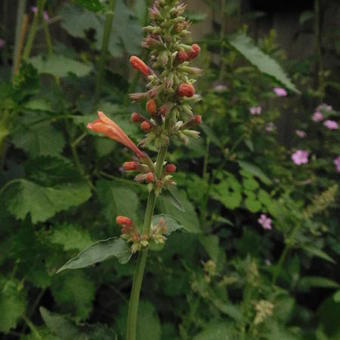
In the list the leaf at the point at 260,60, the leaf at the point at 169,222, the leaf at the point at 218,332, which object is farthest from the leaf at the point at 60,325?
the leaf at the point at 260,60

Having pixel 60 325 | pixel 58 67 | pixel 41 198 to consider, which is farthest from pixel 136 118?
pixel 58 67

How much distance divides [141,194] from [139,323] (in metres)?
0.42

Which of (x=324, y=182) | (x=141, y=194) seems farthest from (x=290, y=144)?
(x=141, y=194)

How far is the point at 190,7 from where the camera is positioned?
2.92m

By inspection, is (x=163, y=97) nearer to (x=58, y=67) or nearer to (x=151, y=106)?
(x=151, y=106)

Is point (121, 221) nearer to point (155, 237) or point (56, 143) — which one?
point (155, 237)

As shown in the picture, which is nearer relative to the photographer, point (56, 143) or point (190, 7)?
point (56, 143)

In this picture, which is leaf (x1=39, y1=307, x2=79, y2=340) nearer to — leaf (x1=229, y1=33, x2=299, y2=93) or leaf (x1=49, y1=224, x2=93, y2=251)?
leaf (x1=49, y1=224, x2=93, y2=251)

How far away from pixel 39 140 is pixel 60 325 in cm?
73

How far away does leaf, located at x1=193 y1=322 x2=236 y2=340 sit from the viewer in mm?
1288

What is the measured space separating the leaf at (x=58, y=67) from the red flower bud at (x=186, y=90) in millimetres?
776

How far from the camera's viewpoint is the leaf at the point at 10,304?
1.09 meters

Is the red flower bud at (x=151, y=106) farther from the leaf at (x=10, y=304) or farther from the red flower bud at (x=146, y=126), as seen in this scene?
the leaf at (x=10, y=304)

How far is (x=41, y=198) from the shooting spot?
124cm
